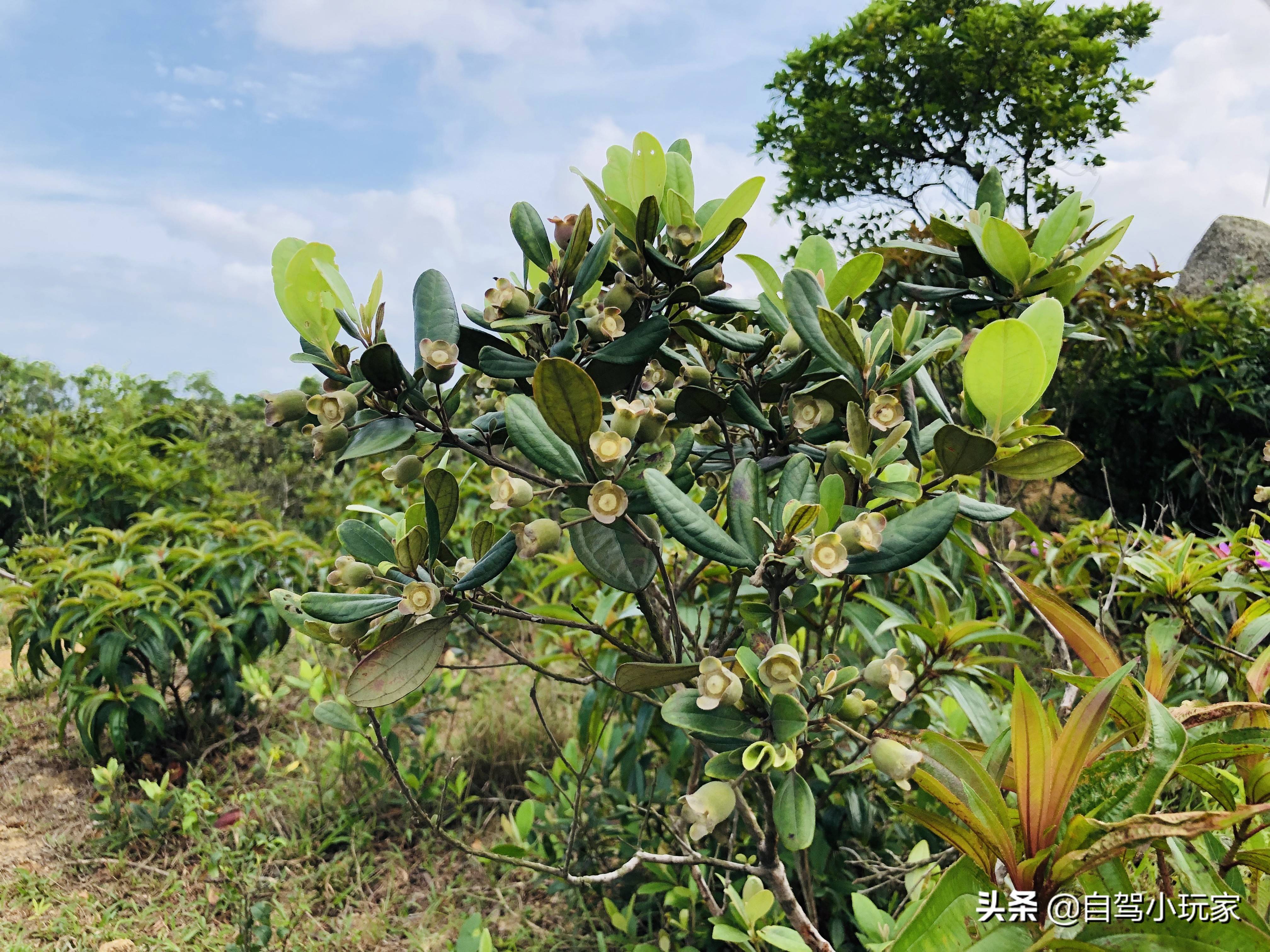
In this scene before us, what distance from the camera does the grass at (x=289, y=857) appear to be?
6.28ft

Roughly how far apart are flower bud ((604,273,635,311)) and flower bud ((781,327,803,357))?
172 mm

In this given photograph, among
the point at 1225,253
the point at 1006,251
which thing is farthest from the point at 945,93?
the point at 1006,251

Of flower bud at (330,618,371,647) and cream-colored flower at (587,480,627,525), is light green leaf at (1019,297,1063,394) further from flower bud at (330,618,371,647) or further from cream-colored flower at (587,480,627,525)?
flower bud at (330,618,371,647)

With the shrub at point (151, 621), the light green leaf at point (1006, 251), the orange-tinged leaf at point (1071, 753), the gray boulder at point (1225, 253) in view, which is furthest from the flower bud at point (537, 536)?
the gray boulder at point (1225, 253)

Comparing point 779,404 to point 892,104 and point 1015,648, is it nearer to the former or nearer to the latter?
point 1015,648

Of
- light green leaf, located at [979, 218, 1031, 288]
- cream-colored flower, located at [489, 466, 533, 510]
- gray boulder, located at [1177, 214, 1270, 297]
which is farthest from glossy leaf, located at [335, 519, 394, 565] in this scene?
gray boulder, located at [1177, 214, 1270, 297]

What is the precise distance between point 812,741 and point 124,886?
2263 millimetres

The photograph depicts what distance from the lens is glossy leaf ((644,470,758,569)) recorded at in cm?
65

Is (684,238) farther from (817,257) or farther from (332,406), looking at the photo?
(332,406)

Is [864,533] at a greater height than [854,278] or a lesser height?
lesser

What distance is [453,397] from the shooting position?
2.68ft

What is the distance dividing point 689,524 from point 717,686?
133mm

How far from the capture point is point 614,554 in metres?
0.71

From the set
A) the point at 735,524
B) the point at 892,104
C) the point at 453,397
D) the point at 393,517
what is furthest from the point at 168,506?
the point at 892,104
